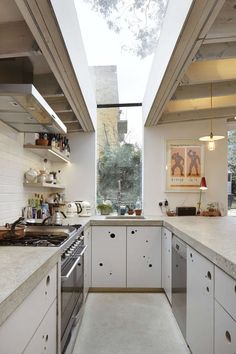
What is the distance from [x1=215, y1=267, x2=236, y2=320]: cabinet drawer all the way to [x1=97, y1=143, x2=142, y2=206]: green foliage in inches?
119

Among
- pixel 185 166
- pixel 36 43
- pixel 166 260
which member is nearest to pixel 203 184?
pixel 185 166

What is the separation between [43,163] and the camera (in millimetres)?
3920

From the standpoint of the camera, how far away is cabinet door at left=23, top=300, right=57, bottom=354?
1237mm

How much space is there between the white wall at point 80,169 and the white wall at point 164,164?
0.80 m

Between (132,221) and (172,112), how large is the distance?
1553mm

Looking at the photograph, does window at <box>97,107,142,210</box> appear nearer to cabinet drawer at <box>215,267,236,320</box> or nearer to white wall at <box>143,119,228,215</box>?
white wall at <box>143,119,228,215</box>

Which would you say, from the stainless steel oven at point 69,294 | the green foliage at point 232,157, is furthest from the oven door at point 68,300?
the green foliage at point 232,157

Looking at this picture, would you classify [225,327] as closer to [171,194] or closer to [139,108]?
[171,194]

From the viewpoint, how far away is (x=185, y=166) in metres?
4.29

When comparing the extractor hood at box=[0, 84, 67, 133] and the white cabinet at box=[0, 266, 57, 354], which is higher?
the extractor hood at box=[0, 84, 67, 133]

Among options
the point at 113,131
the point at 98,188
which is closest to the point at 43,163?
the point at 98,188

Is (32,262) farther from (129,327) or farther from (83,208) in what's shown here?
(83,208)

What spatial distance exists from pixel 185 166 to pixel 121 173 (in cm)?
99

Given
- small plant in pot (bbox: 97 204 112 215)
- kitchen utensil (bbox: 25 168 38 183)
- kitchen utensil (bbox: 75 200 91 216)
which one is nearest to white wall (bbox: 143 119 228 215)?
small plant in pot (bbox: 97 204 112 215)
